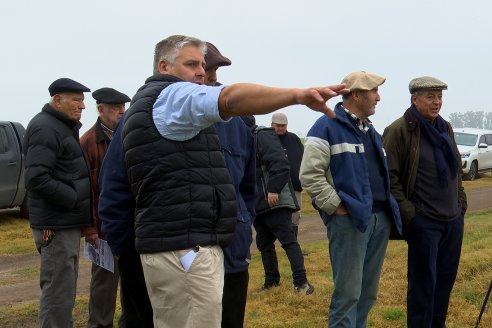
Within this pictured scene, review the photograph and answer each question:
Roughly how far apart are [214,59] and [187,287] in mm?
1382

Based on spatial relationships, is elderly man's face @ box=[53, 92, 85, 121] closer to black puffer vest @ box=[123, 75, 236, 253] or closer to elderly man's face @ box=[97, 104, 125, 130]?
elderly man's face @ box=[97, 104, 125, 130]

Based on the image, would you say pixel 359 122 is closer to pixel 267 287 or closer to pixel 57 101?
pixel 57 101

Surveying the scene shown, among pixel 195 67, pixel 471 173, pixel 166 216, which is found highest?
pixel 195 67

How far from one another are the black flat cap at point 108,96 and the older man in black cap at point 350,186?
1711 millimetres

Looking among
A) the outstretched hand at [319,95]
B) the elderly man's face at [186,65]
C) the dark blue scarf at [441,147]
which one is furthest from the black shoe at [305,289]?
the outstretched hand at [319,95]

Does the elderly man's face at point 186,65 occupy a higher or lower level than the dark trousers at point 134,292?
higher

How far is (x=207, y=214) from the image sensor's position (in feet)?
9.70

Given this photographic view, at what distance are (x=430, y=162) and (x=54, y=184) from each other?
8.64ft

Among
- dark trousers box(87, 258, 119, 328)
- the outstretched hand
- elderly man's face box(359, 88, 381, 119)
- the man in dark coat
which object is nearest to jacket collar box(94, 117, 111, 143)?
dark trousers box(87, 258, 119, 328)

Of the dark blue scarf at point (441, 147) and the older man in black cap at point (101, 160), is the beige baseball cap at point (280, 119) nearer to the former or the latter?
the older man in black cap at point (101, 160)

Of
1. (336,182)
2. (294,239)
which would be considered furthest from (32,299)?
(336,182)

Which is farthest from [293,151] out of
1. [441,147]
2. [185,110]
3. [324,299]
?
[185,110]

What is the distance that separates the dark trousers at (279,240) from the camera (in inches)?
265

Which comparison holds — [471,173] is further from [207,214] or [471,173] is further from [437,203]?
[207,214]
